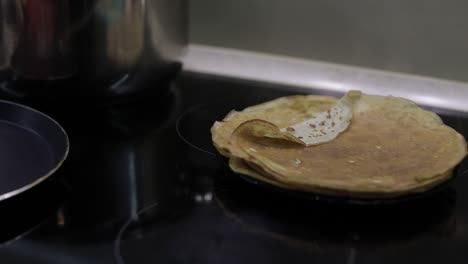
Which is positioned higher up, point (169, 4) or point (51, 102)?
point (169, 4)

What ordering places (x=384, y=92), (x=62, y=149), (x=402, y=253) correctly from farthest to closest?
(x=384, y=92)
(x=62, y=149)
(x=402, y=253)

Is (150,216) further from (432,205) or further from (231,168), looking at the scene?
(432,205)

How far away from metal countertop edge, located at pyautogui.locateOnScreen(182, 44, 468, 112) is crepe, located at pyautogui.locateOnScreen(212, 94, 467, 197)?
0.14 m

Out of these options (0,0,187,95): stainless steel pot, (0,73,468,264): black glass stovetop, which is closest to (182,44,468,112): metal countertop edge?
(0,0,187,95): stainless steel pot

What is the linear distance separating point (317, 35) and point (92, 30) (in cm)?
38

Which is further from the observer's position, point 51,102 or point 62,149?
point 51,102

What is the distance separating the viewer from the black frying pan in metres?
0.62

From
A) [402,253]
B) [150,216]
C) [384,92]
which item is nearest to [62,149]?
[150,216]

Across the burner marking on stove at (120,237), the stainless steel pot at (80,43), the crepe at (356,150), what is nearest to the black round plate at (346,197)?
the crepe at (356,150)

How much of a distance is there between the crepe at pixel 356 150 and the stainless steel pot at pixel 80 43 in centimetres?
15

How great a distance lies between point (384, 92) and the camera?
35.3 inches

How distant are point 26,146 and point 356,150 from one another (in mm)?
357

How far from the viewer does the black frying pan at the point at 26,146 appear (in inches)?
24.5

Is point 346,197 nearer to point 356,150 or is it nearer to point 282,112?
point 356,150
